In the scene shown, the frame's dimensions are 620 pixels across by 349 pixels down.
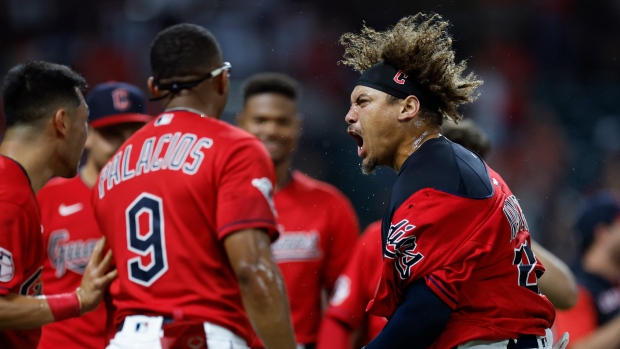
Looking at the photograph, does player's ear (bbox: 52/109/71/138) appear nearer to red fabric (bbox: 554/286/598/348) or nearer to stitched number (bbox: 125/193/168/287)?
stitched number (bbox: 125/193/168/287)

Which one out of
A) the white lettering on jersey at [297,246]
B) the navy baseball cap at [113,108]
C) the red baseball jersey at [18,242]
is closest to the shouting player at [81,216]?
the navy baseball cap at [113,108]

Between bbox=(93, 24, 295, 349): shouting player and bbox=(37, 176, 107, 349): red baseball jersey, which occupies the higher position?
bbox=(93, 24, 295, 349): shouting player

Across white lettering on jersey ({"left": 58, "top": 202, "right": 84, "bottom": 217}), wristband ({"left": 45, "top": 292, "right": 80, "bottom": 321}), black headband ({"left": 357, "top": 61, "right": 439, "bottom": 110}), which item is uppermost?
black headband ({"left": 357, "top": 61, "right": 439, "bottom": 110})

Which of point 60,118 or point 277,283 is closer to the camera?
point 277,283

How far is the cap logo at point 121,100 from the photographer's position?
5707 mm

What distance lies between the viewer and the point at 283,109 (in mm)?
6199

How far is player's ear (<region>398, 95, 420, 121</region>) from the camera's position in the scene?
3699 mm

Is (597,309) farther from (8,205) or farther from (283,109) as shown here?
(8,205)

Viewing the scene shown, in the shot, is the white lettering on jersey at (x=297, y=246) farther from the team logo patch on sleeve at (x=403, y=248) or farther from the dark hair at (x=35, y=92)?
the team logo patch on sleeve at (x=403, y=248)

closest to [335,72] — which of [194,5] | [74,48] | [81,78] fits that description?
[194,5]

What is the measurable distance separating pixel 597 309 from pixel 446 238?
9.97 ft

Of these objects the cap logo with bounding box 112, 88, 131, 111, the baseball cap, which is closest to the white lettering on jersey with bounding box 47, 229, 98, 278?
the cap logo with bounding box 112, 88, 131, 111

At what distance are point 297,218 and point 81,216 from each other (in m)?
1.54

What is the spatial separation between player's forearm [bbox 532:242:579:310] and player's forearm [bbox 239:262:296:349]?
4.99ft
